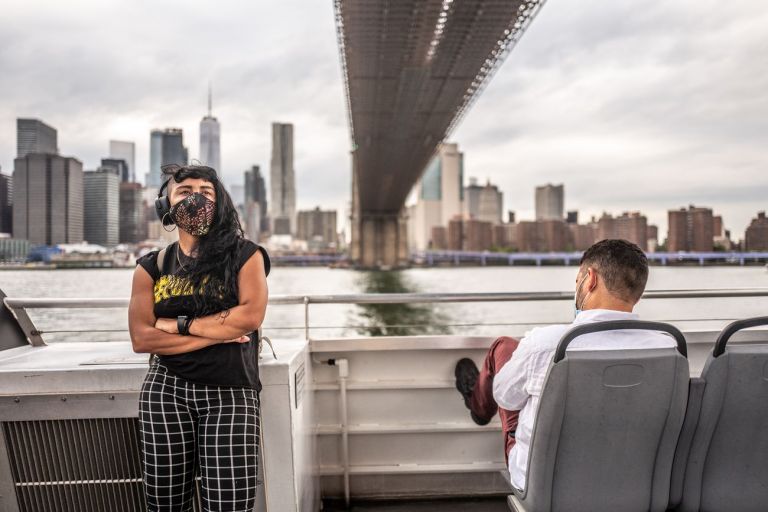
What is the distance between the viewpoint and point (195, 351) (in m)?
1.46

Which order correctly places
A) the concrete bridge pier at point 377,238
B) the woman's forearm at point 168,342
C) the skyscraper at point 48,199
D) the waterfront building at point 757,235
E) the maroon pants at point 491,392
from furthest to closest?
the concrete bridge pier at point 377,238 → the skyscraper at point 48,199 → the waterfront building at point 757,235 → the maroon pants at point 491,392 → the woman's forearm at point 168,342

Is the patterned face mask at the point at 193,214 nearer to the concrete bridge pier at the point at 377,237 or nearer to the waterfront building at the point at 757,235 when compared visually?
the waterfront building at the point at 757,235

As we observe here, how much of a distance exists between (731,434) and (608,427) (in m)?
0.39

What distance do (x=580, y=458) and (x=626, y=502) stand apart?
19 cm

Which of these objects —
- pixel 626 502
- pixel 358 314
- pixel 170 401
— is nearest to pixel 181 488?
pixel 170 401

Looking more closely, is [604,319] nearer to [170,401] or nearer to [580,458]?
[580,458]

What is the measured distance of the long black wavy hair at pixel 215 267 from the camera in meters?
1.47

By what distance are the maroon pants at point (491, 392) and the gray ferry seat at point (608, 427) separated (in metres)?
0.21

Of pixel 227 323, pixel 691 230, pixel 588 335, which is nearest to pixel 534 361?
pixel 588 335

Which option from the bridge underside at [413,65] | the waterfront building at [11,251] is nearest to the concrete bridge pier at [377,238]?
the bridge underside at [413,65]

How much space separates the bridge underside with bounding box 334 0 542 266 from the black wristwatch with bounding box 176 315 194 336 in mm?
15018

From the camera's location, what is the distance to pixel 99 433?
70.1 inches

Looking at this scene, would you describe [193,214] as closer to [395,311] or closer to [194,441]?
[194,441]

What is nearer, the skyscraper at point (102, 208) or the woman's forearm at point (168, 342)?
the woman's forearm at point (168, 342)
